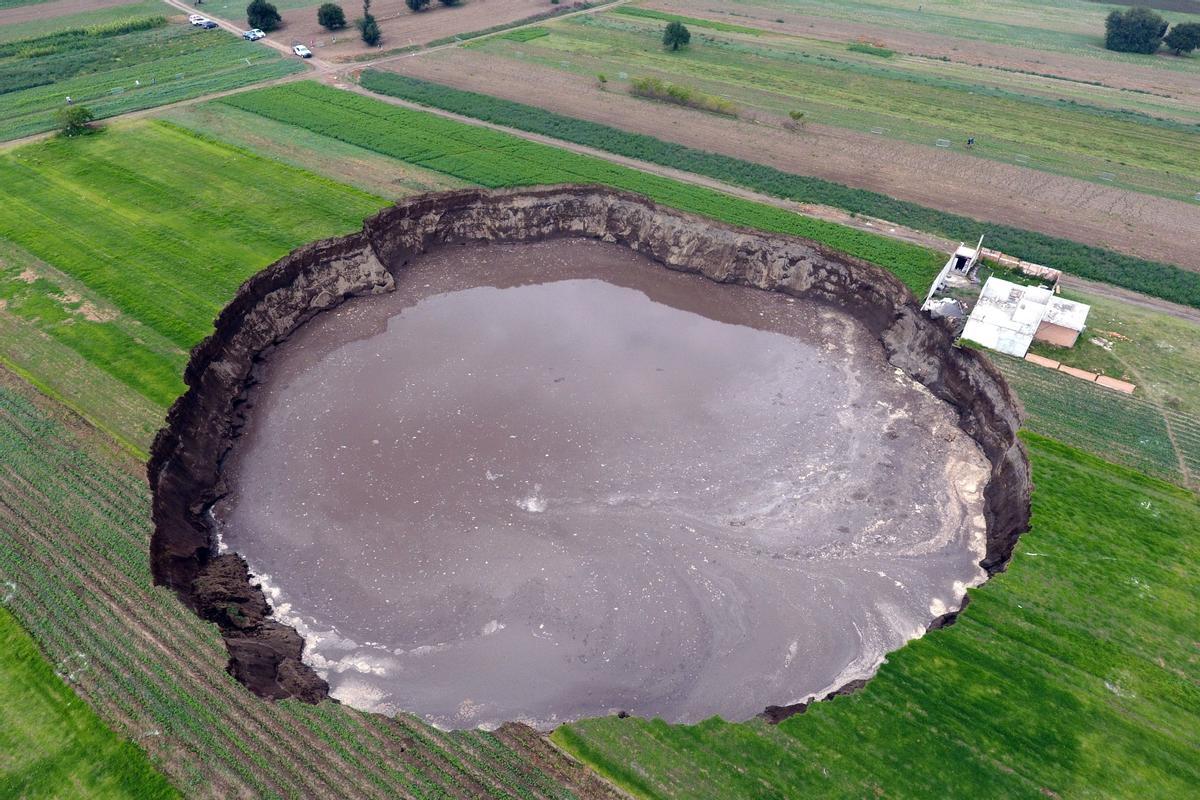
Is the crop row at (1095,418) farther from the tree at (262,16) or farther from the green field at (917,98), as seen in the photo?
the tree at (262,16)

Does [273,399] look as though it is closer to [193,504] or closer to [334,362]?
[334,362]

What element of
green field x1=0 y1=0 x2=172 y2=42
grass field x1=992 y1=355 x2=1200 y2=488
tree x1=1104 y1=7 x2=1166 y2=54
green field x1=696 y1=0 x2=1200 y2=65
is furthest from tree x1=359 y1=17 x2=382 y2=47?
tree x1=1104 y1=7 x2=1166 y2=54

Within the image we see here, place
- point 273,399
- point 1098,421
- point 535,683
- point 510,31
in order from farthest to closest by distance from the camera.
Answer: point 510,31 < point 273,399 < point 1098,421 < point 535,683

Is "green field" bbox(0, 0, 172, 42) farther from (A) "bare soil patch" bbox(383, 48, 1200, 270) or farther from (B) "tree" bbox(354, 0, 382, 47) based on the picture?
(A) "bare soil patch" bbox(383, 48, 1200, 270)

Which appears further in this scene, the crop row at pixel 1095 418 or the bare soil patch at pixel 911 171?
the bare soil patch at pixel 911 171

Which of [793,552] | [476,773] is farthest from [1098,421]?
[476,773]

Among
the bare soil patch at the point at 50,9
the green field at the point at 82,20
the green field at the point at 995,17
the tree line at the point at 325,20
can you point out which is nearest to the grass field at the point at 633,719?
the tree line at the point at 325,20

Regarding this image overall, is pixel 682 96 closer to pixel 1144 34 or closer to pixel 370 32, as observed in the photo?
pixel 370 32
